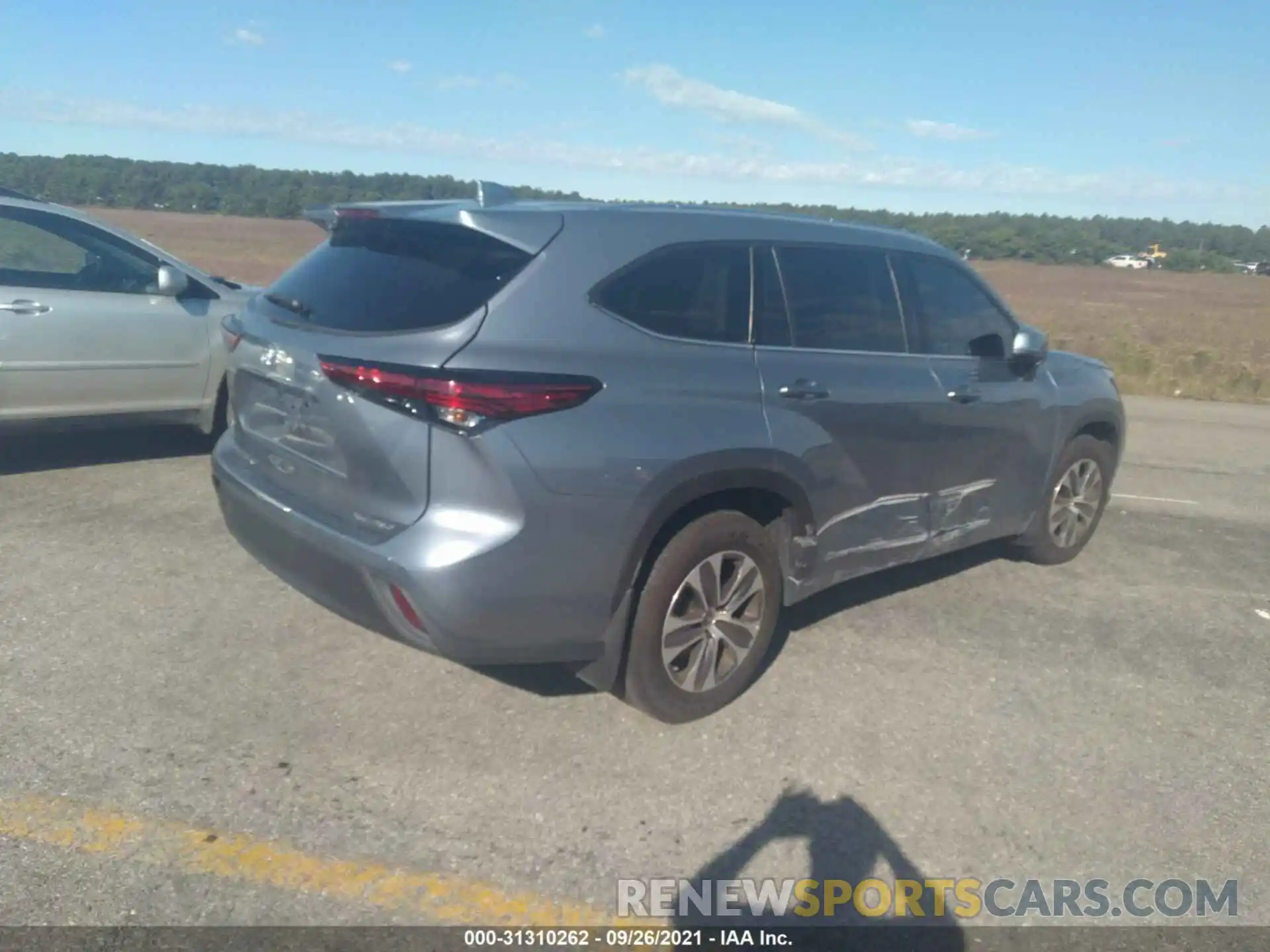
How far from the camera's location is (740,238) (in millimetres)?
4348

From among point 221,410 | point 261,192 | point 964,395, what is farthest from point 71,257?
point 261,192

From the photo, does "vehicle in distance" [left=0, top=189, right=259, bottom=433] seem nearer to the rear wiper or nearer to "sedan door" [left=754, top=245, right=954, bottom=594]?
the rear wiper

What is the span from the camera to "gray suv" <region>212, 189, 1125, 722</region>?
3457mm

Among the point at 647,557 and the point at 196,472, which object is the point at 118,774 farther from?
the point at 196,472

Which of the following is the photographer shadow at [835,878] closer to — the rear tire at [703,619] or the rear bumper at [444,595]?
the rear tire at [703,619]

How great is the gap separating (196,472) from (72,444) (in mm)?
1244

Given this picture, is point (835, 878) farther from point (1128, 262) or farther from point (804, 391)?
point (1128, 262)

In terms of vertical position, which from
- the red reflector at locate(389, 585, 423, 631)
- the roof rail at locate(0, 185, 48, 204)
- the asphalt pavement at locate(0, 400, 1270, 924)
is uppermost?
the roof rail at locate(0, 185, 48, 204)

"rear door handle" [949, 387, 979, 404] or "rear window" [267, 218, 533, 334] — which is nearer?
"rear window" [267, 218, 533, 334]

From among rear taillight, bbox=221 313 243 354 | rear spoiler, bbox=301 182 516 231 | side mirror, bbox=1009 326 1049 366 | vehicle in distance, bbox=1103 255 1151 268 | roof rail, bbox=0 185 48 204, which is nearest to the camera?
rear spoiler, bbox=301 182 516 231

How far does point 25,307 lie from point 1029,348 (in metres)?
5.64

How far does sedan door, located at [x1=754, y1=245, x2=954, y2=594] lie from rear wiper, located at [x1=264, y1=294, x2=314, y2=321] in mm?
1645

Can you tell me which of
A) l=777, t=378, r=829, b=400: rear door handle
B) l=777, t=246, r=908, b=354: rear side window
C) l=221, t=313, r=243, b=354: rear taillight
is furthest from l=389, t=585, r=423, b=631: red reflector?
l=777, t=246, r=908, b=354: rear side window

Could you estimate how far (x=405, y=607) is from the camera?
11.5 feet
